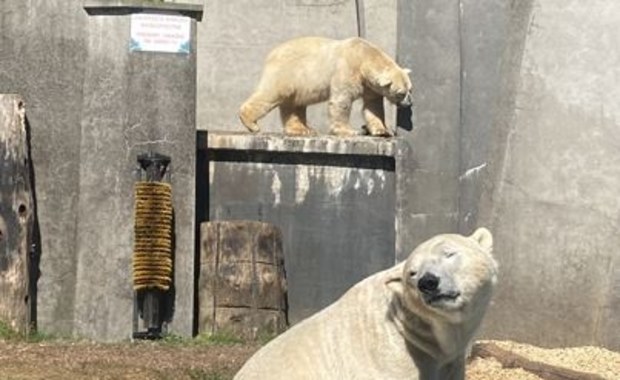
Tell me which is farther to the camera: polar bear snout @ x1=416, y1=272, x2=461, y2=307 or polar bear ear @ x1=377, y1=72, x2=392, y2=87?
polar bear ear @ x1=377, y1=72, x2=392, y2=87

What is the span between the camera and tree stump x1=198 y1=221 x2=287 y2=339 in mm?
10523

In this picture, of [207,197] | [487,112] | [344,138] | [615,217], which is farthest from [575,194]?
[207,197]

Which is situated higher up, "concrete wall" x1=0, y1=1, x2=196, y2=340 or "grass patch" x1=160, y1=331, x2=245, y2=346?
"concrete wall" x1=0, y1=1, x2=196, y2=340

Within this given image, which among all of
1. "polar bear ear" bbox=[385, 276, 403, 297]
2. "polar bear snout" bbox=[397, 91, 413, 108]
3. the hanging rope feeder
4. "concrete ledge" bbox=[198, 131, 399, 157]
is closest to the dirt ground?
the hanging rope feeder

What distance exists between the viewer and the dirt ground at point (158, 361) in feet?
28.6

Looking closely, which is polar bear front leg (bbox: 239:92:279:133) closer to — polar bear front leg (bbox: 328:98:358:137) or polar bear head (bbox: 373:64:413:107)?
polar bear front leg (bbox: 328:98:358:137)

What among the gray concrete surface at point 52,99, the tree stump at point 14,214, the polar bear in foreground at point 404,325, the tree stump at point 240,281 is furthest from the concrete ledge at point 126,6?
the polar bear in foreground at point 404,325

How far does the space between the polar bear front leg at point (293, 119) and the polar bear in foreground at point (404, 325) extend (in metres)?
5.94

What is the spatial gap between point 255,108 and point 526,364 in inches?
146

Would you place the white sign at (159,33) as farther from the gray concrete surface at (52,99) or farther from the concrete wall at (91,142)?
the gray concrete surface at (52,99)

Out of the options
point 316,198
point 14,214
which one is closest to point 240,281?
point 316,198

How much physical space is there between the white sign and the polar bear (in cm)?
135

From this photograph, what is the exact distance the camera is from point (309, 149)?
36.5ft

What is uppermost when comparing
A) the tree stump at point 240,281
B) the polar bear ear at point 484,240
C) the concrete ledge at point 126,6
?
the concrete ledge at point 126,6
